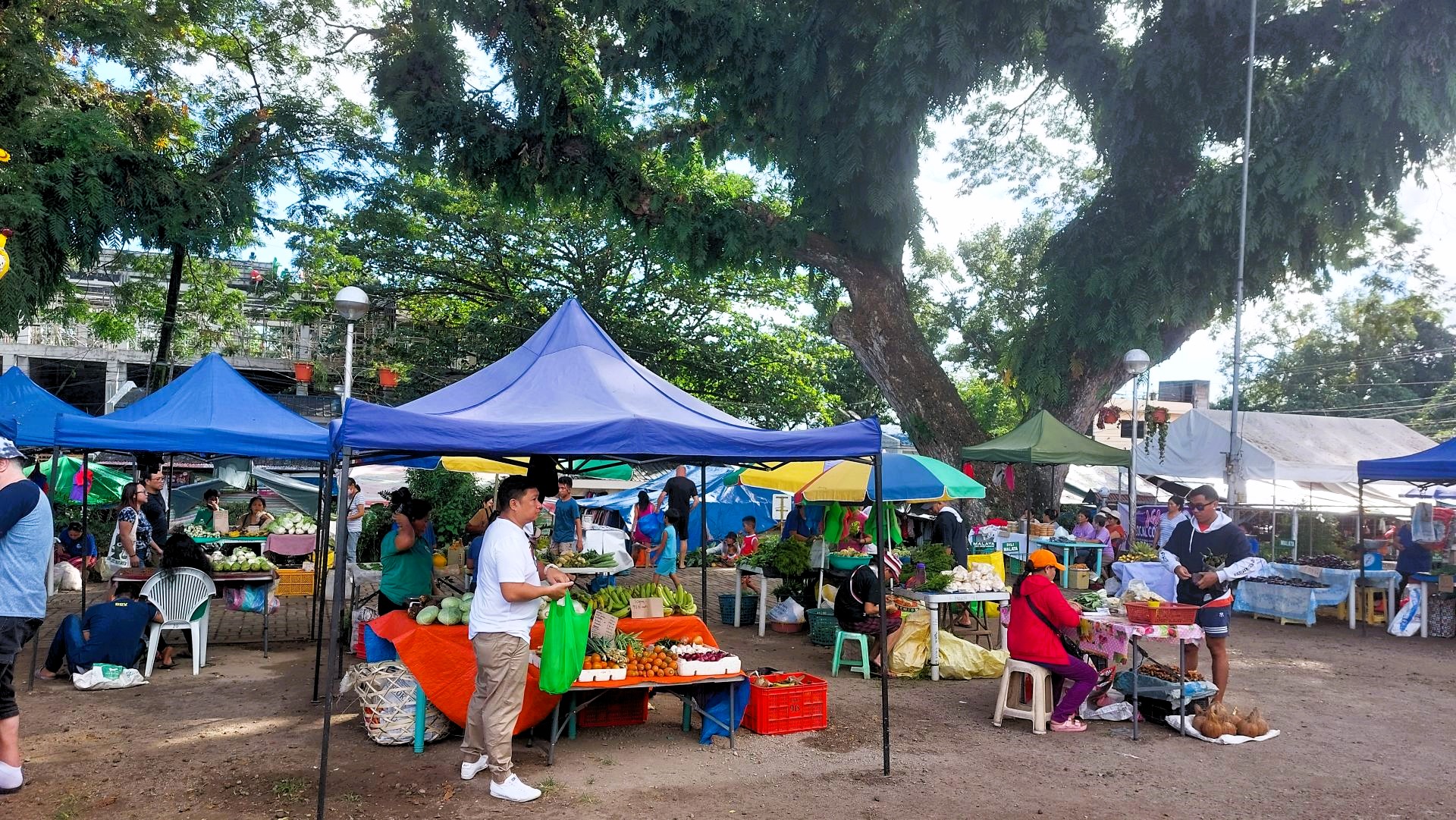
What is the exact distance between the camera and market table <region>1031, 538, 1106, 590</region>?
55.5 feet

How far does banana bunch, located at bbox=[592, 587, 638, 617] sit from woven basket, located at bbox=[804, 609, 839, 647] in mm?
4031

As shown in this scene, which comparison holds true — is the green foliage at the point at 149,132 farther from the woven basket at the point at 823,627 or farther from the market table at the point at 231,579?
the woven basket at the point at 823,627

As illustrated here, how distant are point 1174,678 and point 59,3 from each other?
17.7 meters

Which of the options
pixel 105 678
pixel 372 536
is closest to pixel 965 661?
pixel 105 678

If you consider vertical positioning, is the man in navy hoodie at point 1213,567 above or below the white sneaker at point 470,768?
above

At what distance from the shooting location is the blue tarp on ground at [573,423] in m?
5.80

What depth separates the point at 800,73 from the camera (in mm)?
15992

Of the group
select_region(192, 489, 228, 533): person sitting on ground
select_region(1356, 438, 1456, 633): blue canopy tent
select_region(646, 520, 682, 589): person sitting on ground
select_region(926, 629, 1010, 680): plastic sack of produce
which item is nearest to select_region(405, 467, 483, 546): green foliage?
select_region(646, 520, 682, 589): person sitting on ground

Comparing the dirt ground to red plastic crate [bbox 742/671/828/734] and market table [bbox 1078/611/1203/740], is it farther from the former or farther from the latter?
market table [bbox 1078/611/1203/740]

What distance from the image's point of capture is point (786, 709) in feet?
23.6

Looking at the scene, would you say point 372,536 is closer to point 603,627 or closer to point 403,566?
point 403,566

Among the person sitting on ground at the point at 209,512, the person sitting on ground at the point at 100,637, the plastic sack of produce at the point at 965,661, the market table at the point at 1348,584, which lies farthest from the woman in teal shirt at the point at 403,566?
the market table at the point at 1348,584

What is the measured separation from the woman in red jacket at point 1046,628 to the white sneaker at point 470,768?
3954 mm

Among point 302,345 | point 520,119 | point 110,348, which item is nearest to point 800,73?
point 520,119
